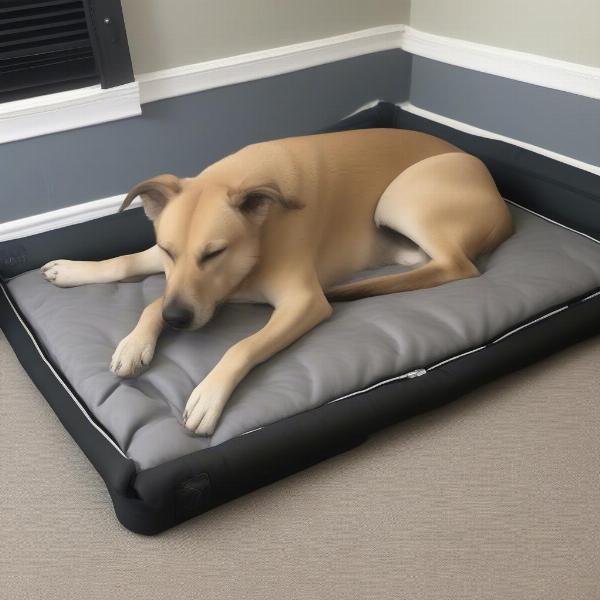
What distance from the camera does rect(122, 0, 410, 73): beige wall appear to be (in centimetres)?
265

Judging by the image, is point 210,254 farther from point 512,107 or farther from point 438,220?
point 512,107

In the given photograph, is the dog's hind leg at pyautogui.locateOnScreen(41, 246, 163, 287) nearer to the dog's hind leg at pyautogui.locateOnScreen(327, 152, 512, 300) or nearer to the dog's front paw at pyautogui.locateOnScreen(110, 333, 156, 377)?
the dog's front paw at pyautogui.locateOnScreen(110, 333, 156, 377)

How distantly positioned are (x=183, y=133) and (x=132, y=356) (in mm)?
1229

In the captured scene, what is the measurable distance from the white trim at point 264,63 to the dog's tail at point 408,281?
1070mm

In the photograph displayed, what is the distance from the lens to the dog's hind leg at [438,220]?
220 cm

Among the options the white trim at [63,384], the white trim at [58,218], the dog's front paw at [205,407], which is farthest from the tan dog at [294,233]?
the white trim at [58,218]

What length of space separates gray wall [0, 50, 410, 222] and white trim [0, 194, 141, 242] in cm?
2

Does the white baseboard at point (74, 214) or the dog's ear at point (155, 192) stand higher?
the dog's ear at point (155, 192)

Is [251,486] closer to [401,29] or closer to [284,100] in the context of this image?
[284,100]

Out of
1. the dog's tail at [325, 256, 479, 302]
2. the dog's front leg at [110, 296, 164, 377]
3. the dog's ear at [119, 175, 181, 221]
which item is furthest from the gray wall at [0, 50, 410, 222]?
the dog's tail at [325, 256, 479, 302]

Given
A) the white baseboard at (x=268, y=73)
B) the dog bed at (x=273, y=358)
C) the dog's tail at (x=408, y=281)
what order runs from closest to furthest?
the dog bed at (x=273, y=358)
the dog's tail at (x=408, y=281)
the white baseboard at (x=268, y=73)

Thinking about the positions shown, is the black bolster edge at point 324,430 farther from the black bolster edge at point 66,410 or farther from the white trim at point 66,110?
the white trim at point 66,110

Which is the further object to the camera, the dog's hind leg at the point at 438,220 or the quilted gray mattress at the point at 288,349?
the dog's hind leg at the point at 438,220

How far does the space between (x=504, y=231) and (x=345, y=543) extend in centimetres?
124
